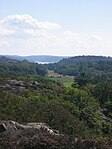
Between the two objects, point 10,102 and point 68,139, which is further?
point 10,102

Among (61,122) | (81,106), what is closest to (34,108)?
(61,122)

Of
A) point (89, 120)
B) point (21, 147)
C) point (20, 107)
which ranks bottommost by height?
point (89, 120)

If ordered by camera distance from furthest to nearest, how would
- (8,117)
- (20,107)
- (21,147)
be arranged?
(20,107) < (8,117) < (21,147)

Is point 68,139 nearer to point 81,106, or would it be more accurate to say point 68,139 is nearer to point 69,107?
point 69,107

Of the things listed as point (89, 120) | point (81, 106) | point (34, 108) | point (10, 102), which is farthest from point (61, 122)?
point (81, 106)

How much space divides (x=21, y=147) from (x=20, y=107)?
40.9 metres

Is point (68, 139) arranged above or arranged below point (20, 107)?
above

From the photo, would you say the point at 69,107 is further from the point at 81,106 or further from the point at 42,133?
the point at 42,133

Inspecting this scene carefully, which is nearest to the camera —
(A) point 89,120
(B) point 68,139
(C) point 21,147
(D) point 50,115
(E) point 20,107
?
(C) point 21,147

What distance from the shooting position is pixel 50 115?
56.8m

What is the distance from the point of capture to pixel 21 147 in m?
19.8

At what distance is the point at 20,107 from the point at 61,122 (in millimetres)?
8919

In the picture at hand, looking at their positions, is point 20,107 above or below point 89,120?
above

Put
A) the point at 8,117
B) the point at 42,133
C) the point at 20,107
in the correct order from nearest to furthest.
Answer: the point at 42,133 < the point at 8,117 < the point at 20,107
